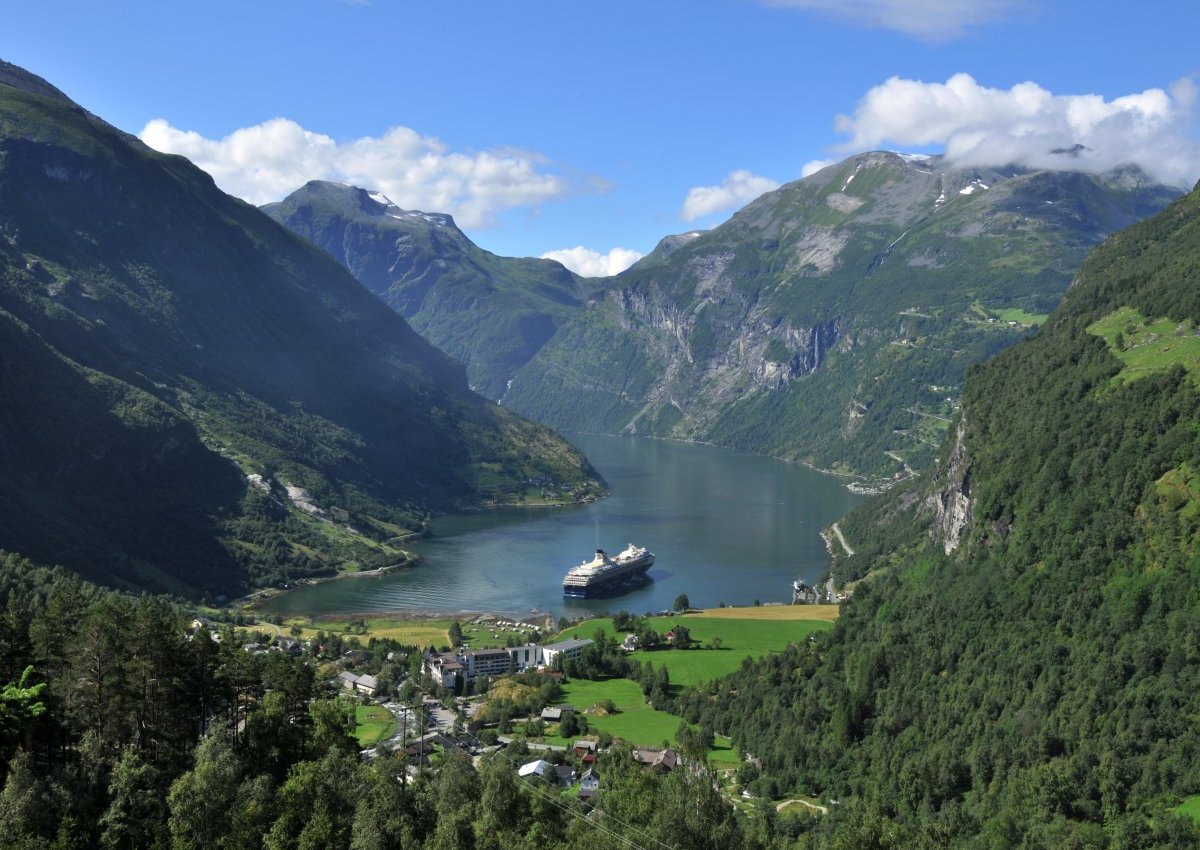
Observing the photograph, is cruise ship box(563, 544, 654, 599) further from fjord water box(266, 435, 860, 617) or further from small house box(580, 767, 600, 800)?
small house box(580, 767, 600, 800)

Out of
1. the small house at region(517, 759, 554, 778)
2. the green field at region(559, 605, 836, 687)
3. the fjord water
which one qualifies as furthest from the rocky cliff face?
the small house at region(517, 759, 554, 778)

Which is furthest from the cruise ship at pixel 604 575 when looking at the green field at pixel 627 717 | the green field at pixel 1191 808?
the green field at pixel 1191 808

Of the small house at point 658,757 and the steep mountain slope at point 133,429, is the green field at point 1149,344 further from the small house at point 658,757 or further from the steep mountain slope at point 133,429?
the steep mountain slope at point 133,429

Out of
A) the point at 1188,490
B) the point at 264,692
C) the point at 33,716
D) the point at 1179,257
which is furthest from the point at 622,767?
the point at 1179,257

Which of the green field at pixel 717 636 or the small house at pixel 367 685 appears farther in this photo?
the green field at pixel 717 636

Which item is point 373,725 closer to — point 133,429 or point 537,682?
point 537,682

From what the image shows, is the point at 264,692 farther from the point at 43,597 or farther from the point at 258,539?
the point at 258,539
